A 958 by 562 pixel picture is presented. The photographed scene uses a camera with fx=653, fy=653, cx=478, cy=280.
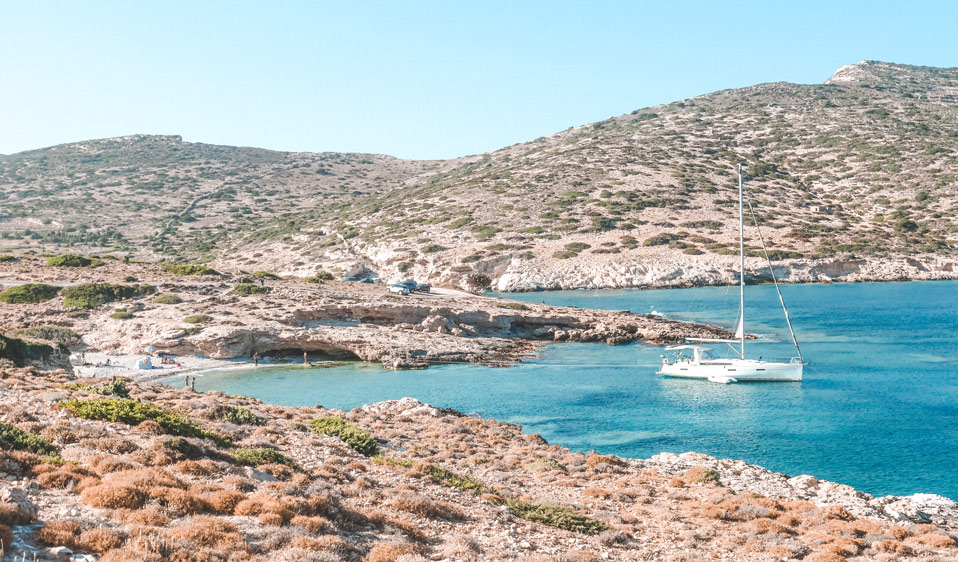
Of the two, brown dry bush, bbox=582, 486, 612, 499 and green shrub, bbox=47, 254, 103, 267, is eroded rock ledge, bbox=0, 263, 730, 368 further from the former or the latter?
brown dry bush, bbox=582, 486, 612, 499

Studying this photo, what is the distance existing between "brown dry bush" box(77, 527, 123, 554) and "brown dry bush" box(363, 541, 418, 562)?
Result: 3.64 meters

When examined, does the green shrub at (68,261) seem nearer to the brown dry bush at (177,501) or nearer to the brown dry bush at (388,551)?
the brown dry bush at (177,501)

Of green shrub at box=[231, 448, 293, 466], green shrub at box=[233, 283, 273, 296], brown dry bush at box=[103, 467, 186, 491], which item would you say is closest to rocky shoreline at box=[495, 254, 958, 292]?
green shrub at box=[233, 283, 273, 296]

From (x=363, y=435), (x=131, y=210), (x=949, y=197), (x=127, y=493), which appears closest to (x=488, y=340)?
(x=363, y=435)

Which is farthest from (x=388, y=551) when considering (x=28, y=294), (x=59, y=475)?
(x=28, y=294)

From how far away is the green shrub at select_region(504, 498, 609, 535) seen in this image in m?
15.0

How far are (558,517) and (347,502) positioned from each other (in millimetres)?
4928

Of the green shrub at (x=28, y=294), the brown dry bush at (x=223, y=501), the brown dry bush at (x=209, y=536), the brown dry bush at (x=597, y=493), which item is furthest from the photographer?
the green shrub at (x=28, y=294)

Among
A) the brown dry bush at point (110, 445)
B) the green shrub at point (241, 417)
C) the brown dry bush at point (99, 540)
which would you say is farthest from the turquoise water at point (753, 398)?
the brown dry bush at point (99, 540)

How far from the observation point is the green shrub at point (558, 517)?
1499cm

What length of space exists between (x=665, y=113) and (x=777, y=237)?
3892 inches

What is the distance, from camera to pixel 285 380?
45.9 meters

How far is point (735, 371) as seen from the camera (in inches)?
1800

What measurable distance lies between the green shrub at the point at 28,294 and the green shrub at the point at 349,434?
42.1 metres
